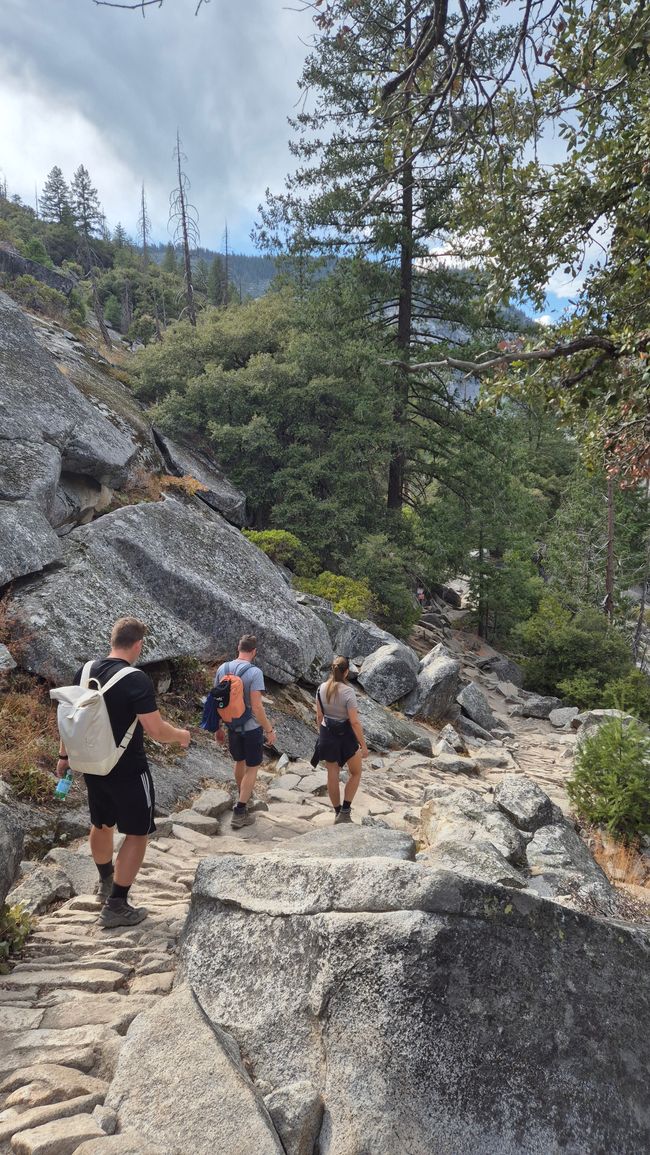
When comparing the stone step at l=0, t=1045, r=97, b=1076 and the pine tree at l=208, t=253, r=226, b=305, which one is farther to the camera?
the pine tree at l=208, t=253, r=226, b=305

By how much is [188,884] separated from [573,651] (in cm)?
1578

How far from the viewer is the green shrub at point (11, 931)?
364cm

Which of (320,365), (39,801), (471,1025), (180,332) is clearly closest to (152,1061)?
(471,1025)

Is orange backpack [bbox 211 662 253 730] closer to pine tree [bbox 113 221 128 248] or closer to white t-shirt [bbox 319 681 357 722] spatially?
white t-shirt [bbox 319 681 357 722]

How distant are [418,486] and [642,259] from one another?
14657 millimetres

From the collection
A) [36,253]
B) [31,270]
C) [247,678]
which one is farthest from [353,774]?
[36,253]

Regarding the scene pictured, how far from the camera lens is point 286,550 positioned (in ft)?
51.9

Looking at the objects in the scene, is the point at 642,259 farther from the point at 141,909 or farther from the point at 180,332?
the point at 180,332

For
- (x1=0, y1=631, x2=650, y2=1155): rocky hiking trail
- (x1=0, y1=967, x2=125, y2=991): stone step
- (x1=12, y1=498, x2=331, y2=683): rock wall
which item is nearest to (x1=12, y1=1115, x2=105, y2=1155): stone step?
(x1=0, y1=631, x2=650, y2=1155): rocky hiking trail

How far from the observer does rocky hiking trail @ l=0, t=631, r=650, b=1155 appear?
2455 millimetres

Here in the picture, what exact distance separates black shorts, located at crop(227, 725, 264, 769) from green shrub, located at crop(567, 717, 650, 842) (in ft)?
16.1

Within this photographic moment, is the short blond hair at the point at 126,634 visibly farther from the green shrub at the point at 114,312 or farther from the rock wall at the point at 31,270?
the green shrub at the point at 114,312

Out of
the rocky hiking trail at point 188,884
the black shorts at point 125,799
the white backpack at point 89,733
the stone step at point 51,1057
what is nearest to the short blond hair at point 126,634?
the white backpack at point 89,733

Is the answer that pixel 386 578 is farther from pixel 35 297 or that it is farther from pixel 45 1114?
pixel 35 297
